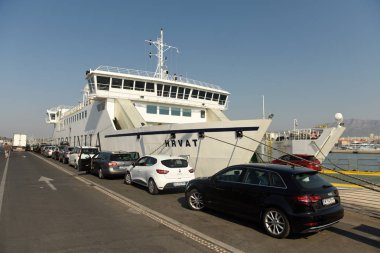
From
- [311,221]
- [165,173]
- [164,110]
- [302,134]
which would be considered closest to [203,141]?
[165,173]

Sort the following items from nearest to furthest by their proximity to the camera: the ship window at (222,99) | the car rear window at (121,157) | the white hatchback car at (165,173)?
the white hatchback car at (165,173), the car rear window at (121,157), the ship window at (222,99)

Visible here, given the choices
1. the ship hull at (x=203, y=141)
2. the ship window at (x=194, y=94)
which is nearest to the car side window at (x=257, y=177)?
the ship hull at (x=203, y=141)

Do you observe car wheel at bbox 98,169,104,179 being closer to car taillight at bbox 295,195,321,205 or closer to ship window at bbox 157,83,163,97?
ship window at bbox 157,83,163,97

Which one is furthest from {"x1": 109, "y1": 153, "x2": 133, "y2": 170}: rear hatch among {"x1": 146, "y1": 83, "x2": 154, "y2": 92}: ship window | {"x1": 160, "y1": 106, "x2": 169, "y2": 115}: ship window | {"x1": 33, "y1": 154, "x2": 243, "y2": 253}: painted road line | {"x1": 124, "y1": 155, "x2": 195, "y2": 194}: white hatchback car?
{"x1": 146, "y1": 83, "x2": 154, "y2": 92}: ship window

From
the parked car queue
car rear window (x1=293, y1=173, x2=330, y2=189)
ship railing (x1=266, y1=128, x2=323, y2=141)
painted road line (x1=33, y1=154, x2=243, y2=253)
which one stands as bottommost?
painted road line (x1=33, y1=154, x2=243, y2=253)

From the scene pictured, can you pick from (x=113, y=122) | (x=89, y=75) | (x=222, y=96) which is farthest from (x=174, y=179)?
(x=222, y=96)

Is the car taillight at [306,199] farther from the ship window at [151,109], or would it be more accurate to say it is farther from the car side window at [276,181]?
the ship window at [151,109]

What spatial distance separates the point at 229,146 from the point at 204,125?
1.72 meters

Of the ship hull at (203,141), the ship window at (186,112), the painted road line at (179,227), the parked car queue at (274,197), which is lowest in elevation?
the painted road line at (179,227)

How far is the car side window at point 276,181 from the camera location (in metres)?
6.10

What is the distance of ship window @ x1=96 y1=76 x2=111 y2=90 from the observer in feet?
78.1

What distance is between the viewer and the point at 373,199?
9.48m

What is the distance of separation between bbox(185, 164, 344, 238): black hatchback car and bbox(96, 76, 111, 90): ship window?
61.9 ft

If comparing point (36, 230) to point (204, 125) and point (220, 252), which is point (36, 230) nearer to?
point (220, 252)
